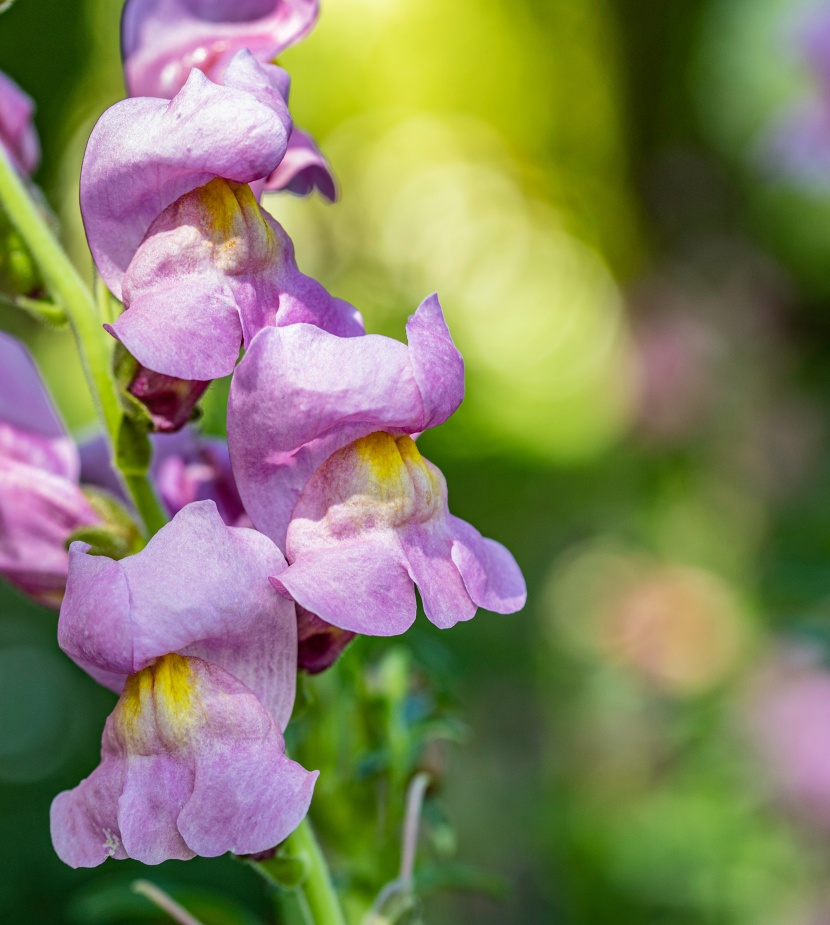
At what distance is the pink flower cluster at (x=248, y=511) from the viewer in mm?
528

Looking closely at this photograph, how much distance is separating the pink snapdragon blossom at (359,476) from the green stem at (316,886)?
195 millimetres

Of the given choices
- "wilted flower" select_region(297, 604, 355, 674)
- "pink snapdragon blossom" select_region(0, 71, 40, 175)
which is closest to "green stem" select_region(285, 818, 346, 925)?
"wilted flower" select_region(297, 604, 355, 674)

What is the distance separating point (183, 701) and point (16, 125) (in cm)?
41

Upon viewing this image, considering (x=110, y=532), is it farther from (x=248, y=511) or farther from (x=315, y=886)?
(x=315, y=886)

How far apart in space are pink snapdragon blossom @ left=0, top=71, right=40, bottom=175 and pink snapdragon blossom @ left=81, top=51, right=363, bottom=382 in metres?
0.15

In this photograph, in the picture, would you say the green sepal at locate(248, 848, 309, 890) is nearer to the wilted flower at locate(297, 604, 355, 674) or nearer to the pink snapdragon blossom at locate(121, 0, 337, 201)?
the wilted flower at locate(297, 604, 355, 674)

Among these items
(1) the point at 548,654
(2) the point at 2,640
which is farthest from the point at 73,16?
(1) the point at 548,654

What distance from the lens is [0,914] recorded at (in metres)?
2.55

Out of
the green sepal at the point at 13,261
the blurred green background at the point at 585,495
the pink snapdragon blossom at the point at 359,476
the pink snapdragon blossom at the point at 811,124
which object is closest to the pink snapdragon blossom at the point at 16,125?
the green sepal at the point at 13,261

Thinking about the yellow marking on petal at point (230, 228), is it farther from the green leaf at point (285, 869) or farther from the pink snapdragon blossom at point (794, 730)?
the pink snapdragon blossom at point (794, 730)

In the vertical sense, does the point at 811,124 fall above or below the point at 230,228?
below

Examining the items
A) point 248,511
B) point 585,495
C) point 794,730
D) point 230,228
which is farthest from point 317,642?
point 585,495

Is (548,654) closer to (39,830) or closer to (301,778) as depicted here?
(39,830)

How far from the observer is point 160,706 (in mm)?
547
